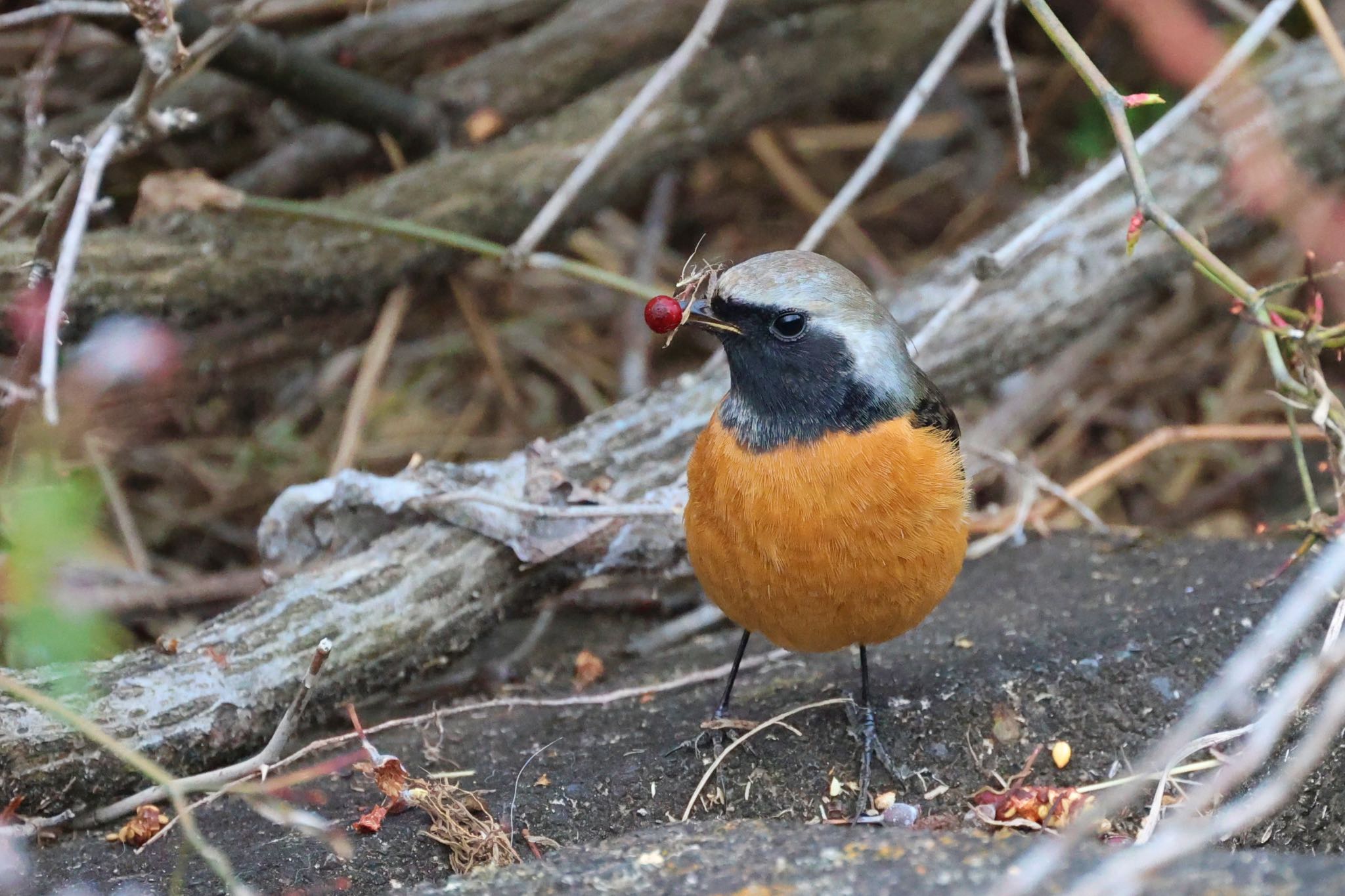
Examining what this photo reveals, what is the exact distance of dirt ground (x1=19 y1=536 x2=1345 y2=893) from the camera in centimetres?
236

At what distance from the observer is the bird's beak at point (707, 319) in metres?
3.28

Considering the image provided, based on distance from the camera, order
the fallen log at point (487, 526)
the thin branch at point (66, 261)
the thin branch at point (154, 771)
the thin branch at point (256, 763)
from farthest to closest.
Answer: the fallen log at point (487, 526) < the thin branch at point (66, 261) < the thin branch at point (256, 763) < the thin branch at point (154, 771)

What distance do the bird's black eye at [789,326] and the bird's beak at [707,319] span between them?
10cm

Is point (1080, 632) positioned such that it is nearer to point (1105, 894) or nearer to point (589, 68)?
point (1105, 894)

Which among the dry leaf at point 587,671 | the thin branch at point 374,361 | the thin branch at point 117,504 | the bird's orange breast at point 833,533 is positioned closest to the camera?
the bird's orange breast at point 833,533

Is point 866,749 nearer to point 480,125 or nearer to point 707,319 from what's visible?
point 707,319

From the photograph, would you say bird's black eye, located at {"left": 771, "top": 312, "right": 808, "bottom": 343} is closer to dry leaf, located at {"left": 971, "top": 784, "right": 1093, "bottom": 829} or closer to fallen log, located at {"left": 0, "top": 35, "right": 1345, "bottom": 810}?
fallen log, located at {"left": 0, "top": 35, "right": 1345, "bottom": 810}

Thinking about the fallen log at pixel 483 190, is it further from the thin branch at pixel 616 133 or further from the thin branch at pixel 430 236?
the thin branch at pixel 616 133

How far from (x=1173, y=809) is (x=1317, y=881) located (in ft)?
3.61

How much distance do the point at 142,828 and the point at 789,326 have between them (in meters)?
1.99

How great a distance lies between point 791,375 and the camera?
3.29 metres

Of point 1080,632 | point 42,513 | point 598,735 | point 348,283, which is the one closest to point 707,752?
point 598,735

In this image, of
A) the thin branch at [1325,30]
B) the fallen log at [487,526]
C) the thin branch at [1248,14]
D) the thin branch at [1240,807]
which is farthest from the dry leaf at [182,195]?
the thin branch at [1248,14]

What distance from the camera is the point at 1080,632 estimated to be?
12.5 feet
